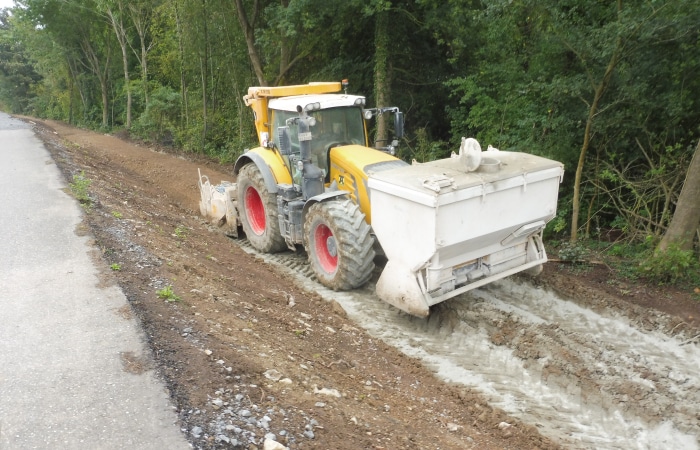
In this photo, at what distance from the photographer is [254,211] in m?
9.02

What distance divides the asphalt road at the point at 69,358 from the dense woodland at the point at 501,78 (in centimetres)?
649

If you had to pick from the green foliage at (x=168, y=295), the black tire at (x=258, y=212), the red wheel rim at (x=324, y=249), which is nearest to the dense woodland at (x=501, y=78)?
the red wheel rim at (x=324, y=249)

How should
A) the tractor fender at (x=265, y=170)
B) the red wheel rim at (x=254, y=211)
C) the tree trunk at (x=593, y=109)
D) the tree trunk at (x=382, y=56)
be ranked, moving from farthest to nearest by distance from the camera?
1. the tree trunk at (x=382, y=56)
2. the red wheel rim at (x=254, y=211)
3. the tractor fender at (x=265, y=170)
4. the tree trunk at (x=593, y=109)

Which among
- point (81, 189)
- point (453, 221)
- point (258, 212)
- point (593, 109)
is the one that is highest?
point (593, 109)

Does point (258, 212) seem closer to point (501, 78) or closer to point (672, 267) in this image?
point (501, 78)

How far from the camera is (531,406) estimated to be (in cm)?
463

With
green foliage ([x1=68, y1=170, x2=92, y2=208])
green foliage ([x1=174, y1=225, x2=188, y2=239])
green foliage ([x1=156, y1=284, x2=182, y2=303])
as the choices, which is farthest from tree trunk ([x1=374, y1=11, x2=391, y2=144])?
green foliage ([x1=156, y1=284, x2=182, y2=303])

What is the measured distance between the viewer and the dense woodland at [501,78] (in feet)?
23.7

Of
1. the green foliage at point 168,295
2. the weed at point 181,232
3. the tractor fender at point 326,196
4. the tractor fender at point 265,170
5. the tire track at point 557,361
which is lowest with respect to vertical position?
the tire track at point 557,361

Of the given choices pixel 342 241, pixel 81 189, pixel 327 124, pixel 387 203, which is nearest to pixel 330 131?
pixel 327 124

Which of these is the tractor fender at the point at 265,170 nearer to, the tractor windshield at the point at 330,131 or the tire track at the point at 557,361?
the tractor windshield at the point at 330,131

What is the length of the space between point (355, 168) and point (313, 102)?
1.14 meters

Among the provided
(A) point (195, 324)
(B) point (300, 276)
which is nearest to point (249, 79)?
(B) point (300, 276)

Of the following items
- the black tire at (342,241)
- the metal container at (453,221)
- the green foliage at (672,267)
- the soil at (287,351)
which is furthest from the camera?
the green foliage at (672,267)
